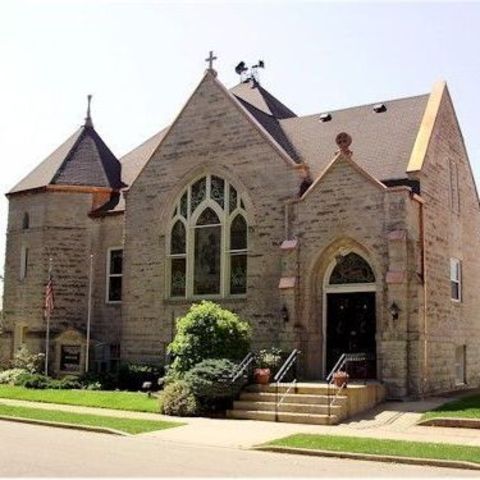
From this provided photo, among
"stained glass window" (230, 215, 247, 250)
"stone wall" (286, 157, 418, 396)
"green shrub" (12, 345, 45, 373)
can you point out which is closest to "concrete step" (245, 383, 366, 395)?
"stone wall" (286, 157, 418, 396)

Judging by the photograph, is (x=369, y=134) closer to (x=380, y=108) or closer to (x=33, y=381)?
(x=380, y=108)

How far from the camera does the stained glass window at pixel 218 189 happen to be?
26.6m

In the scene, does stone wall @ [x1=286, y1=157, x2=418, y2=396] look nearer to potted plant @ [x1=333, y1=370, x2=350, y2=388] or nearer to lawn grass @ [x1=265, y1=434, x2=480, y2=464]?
potted plant @ [x1=333, y1=370, x2=350, y2=388]

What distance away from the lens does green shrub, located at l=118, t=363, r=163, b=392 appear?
82.2 ft

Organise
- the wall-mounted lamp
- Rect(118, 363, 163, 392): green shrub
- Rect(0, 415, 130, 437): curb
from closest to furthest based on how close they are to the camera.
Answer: Rect(0, 415, 130, 437): curb → the wall-mounted lamp → Rect(118, 363, 163, 392): green shrub

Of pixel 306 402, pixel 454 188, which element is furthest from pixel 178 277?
pixel 454 188

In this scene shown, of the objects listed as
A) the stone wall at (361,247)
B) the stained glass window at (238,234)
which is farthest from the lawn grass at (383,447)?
the stained glass window at (238,234)

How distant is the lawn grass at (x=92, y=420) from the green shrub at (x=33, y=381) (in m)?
5.83

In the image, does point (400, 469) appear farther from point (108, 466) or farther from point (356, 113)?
point (356, 113)

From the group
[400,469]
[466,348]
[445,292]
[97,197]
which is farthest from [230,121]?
[400,469]

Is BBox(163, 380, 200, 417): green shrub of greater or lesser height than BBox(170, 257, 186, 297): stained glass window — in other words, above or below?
below

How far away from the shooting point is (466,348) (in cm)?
2706

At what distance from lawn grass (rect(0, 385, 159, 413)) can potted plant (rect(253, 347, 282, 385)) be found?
3.11m

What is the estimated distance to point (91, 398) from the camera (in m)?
22.1
